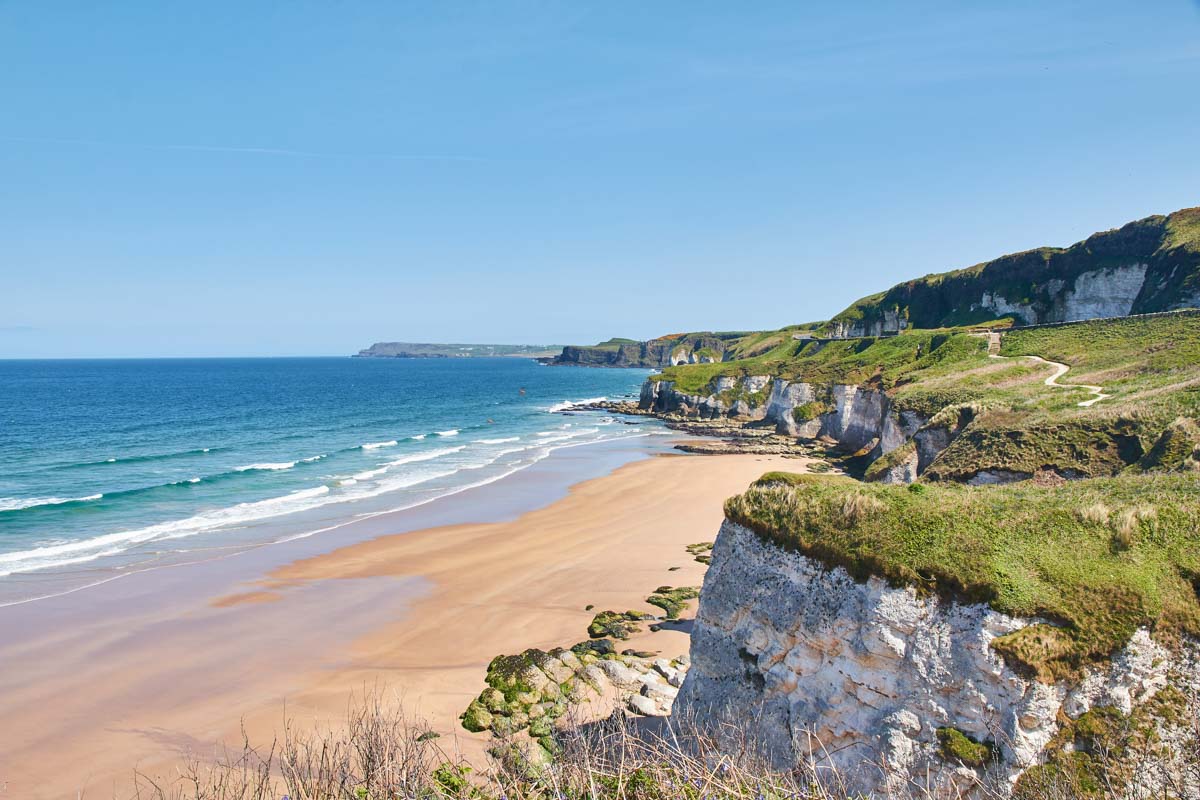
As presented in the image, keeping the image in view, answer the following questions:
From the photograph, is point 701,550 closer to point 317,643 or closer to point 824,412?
point 317,643


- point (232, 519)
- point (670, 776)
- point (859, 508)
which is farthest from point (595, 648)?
point (232, 519)

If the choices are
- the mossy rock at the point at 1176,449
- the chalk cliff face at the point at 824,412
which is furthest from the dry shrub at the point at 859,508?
the chalk cliff face at the point at 824,412

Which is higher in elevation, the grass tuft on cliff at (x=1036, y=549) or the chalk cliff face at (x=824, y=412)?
the grass tuft on cliff at (x=1036, y=549)

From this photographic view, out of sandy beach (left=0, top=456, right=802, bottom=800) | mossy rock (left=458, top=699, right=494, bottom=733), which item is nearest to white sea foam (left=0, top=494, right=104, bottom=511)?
sandy beach (left=0, top=456, right=802, bottom=800)

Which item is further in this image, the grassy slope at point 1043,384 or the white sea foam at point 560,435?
the white sea foam at point 560,435

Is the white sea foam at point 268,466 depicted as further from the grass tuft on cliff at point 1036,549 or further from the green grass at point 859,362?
the green grass at point 859,362

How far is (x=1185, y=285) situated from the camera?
55281mm

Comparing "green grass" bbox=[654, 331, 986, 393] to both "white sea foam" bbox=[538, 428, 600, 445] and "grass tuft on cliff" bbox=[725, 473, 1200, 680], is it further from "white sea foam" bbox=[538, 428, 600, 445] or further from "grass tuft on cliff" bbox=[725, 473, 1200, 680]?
A: "grass tuft on cliff" bbox=[725, 473, 1200, 680]

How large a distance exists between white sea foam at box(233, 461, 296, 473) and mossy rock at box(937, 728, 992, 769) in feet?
164

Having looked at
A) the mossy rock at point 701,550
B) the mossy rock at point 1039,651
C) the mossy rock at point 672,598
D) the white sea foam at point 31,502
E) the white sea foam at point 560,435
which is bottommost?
the mossy rock at point 701,550

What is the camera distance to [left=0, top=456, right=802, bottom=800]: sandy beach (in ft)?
52.6

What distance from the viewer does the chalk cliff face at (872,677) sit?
949 centimetres

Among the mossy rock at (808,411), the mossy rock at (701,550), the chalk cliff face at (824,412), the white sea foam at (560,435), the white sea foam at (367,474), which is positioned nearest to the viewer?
the mossy rock at (701,550)

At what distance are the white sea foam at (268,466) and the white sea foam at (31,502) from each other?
1012cm
